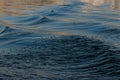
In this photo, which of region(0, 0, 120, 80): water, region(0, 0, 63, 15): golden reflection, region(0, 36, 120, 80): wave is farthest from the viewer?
region(0, 0, 63, 15): golden reflection

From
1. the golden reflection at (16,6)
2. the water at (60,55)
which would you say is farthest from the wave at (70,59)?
the golden reflection at (16,6)

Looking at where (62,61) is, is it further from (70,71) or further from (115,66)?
(115,66)

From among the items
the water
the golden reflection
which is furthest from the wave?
the golden reflection

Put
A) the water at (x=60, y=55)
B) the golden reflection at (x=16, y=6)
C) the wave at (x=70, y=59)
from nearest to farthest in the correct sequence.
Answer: the water at (x=60, y=55) → the wave at (x=70, y=59) → the golden reflection at (x=16, y=6)

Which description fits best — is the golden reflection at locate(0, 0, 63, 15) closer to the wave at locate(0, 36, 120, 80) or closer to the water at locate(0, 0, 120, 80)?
the water at locate(0, 0, 120, 80)

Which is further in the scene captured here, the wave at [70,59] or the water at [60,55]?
the wave at [70,59]

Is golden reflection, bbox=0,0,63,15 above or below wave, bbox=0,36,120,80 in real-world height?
above

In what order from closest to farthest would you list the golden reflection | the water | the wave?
the water → the wave → the golden reflection

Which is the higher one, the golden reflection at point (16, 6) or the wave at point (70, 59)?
the golden reflection at point (16, 6)

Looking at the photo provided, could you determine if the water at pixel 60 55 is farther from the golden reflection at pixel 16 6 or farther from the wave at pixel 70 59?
the golden reflection at pixel 16 6

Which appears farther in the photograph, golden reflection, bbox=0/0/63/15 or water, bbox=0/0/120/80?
golden reflection, bbox=0/0/63/15

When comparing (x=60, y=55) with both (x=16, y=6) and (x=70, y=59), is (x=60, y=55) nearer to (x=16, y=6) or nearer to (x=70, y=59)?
(x=70, y=59)

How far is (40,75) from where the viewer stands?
8172 millimetres

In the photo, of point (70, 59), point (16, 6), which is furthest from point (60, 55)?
point (16, 6)
